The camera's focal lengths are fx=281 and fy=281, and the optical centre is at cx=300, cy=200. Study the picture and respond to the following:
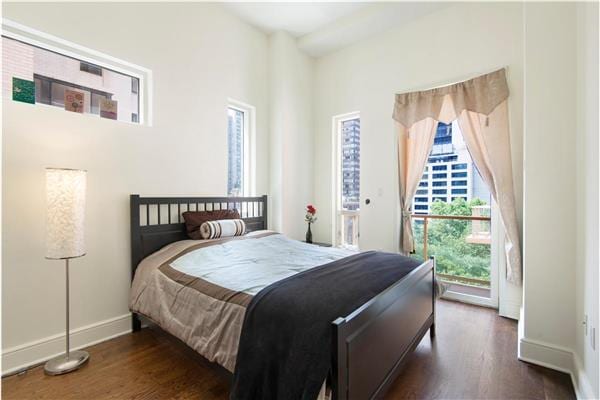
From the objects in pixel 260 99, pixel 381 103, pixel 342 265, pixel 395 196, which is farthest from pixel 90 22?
pixel 395 196

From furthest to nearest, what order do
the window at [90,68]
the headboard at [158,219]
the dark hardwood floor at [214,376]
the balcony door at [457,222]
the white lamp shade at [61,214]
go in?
1. the balcony door at [457,222]
2. the headboard at [158,219]
3. the window at [90,68]
4. the white lamp shade at [61,214]
5. the dark hardwood floor at [214,376]

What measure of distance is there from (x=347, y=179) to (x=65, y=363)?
343 cm

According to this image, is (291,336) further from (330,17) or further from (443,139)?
(330,17)

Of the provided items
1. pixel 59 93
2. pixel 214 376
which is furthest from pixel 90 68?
pixel 214 376

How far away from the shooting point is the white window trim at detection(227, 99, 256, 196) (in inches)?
145

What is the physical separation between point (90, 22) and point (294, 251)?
2.50 meters

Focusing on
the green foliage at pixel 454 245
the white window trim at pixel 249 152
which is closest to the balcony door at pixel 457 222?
the green foliage at pixel 454 245

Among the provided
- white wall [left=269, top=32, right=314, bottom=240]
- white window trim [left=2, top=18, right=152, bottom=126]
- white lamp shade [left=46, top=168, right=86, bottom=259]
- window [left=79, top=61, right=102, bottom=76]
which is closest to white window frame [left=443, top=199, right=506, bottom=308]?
white wall [left=269, top=32, right=314, bottom=240]

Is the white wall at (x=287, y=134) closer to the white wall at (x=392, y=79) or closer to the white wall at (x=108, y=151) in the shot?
the white wall at (x=392, y=79)

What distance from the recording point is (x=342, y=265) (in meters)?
1.94

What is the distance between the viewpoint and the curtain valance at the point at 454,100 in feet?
8.91

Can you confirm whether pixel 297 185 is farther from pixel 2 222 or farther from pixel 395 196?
pixel 2 222

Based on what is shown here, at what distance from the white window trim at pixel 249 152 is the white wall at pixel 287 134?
0.85 feet

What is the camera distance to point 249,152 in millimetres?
3717
